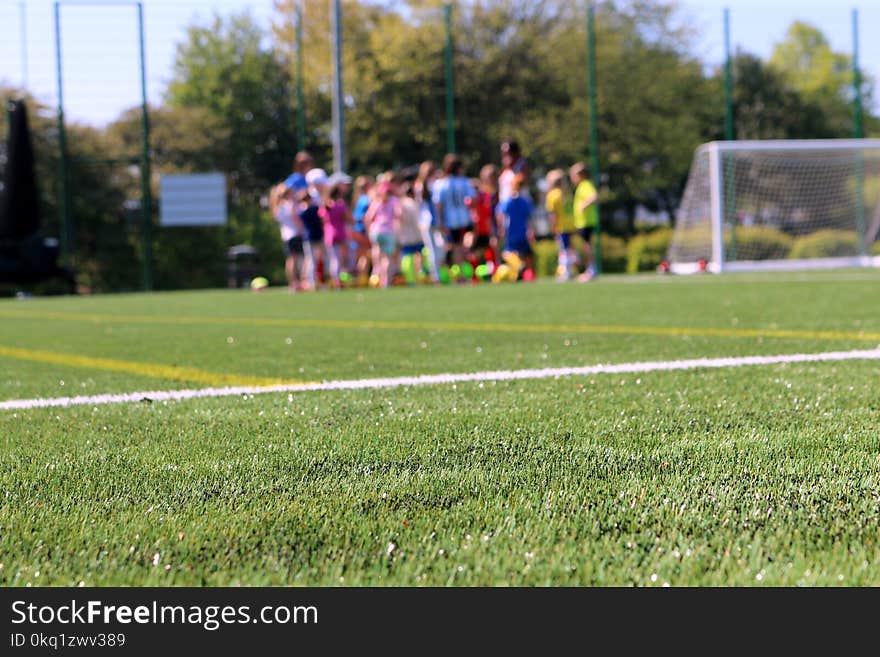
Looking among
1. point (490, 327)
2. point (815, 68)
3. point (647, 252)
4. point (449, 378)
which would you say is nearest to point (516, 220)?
point (647, 252)

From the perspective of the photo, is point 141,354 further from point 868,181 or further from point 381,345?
point 868,181

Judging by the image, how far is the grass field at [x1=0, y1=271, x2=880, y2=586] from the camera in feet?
6.34

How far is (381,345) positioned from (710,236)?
58.1ft

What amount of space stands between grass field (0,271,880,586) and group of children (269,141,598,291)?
12122mm

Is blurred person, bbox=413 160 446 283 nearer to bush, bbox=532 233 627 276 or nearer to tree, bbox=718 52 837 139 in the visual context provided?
bush, bbox=532 233 627 276

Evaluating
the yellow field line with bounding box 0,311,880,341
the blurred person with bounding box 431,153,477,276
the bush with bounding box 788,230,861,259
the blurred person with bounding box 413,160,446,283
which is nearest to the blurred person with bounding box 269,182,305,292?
the blurred person with bounding box 413,160,446,283

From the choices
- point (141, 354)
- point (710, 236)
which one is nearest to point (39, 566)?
point (141, 354)

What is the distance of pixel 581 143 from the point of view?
3553cm

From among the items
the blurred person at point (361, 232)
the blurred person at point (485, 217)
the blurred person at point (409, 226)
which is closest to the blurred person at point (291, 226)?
the blurred person at point (361, 232)

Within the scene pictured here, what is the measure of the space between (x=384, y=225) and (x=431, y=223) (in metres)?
0.88

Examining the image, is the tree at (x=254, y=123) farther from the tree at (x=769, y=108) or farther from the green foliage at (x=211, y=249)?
the tree at (x=769, y=108)

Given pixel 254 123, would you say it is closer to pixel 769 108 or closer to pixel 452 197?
pixel 452 197

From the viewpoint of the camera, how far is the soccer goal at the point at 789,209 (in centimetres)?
2377

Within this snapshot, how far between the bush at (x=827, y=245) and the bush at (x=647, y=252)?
2.97 meters
